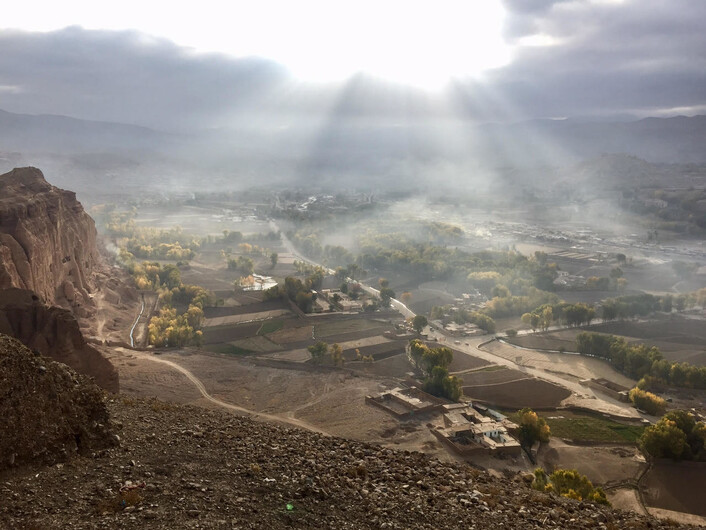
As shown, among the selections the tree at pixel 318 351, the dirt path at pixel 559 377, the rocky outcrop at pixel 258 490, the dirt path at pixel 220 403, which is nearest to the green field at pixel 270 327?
the tree at pixel 318 351

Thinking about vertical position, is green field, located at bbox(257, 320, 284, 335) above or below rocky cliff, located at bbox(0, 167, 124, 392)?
below

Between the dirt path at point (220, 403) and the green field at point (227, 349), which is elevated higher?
the dirt path at point (220, 403)

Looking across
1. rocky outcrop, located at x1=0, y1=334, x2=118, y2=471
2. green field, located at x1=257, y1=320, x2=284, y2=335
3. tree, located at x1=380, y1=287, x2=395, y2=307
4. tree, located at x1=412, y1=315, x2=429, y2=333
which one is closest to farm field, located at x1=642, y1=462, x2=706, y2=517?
rocky outcrop, located at x1=0, y1=334, x2=118, y2=471

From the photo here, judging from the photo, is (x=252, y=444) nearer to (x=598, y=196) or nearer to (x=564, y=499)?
(x=564, y=499)

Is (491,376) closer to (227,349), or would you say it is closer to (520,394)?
(520,394)

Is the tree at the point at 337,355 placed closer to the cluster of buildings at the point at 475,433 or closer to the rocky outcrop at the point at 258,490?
the cluster of buildings at the point at 475,433

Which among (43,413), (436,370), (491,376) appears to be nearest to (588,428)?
(491,376)

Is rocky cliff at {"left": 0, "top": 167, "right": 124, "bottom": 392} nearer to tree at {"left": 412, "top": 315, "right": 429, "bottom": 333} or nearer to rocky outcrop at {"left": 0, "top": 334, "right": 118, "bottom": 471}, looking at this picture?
rocky outcrop at {"left": 0, "top": 334, "right": 118, "bottom": 471}
